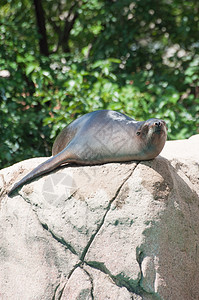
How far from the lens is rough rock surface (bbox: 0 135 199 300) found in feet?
9.69

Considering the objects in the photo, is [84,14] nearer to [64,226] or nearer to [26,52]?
→ [26,52]

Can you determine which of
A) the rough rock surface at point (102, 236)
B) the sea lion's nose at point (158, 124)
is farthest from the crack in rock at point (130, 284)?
the sea lion's nose at point (158, 124)

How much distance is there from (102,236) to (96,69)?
162 inches

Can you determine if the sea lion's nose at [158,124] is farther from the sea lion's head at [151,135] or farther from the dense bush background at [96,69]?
the dense bush background at [96,69]

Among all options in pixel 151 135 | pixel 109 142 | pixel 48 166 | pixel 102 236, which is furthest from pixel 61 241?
pixel 151 135

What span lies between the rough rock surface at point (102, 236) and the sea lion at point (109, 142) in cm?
7

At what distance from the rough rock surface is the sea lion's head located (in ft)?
0.39

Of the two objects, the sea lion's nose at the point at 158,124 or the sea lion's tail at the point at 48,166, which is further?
the sea lion's tail at the point at 48,166

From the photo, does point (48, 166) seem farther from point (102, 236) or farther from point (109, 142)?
point (102, 236)

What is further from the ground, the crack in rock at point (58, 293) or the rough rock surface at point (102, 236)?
the rough rock surface at point (102, 236)

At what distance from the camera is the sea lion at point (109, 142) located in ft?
9.97

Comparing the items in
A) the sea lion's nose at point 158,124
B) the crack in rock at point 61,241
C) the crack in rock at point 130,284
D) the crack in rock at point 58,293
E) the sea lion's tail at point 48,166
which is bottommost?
the crack in rock at point 58,293

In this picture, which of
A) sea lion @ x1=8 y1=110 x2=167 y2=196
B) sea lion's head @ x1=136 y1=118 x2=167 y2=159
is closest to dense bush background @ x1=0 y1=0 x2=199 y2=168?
sea lion @ x1=8 y1=110 x2=167 y2=196

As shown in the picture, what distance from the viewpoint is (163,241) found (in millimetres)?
2996
